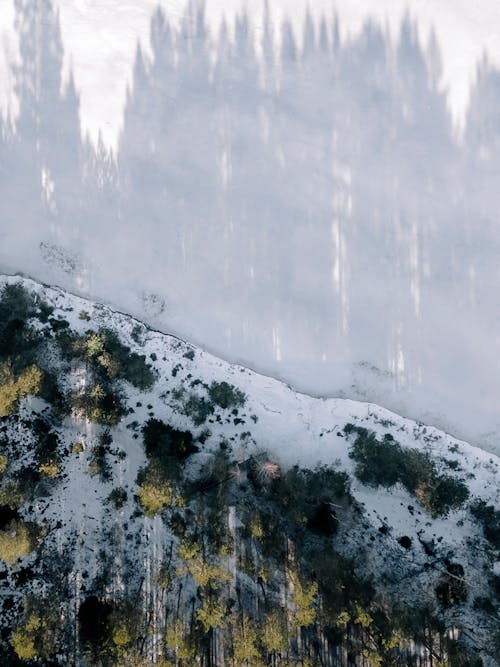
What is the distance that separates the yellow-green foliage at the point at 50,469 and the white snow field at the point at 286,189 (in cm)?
473

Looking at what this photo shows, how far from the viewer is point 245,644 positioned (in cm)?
1234

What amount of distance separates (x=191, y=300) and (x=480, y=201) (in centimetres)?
898

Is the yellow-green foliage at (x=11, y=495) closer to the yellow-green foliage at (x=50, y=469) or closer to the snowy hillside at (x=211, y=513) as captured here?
the snowy hillside at (x=211, y=513)

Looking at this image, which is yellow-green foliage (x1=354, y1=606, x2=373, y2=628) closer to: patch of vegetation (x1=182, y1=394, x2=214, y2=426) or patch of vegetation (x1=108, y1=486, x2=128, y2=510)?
patch of vegetation (x1=182, y1=394, x2=214, y2=426)

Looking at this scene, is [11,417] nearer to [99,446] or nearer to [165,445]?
[99,446]

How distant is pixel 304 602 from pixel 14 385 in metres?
9.08

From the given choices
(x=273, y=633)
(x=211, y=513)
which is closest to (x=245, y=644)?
(x=273, y=633)

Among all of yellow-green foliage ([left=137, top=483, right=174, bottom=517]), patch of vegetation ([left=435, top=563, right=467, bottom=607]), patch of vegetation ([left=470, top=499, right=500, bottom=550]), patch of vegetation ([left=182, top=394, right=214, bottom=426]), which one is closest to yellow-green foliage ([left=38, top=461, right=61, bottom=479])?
yellow-green foliage ([left=137, top=483, right=174, bottom=517])

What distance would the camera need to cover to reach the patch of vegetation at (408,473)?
543 inches

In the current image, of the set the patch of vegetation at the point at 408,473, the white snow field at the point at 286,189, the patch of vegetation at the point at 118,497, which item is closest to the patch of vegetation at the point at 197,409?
the white snow field at the point at 286,189

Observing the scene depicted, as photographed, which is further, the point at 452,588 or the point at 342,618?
the point at 452,588

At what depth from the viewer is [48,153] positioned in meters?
15.2

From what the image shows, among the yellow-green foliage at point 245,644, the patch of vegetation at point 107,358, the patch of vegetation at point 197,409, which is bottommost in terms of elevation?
the yellow-green foliage at point 245,644

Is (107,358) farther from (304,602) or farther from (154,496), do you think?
(304,602)
